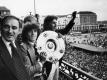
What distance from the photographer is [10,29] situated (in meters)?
2.35

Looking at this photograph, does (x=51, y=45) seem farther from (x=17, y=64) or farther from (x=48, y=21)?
(x=17, y=64)

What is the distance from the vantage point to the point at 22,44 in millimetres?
2518

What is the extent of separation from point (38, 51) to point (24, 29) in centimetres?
35

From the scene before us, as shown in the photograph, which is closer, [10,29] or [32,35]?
[10,29]

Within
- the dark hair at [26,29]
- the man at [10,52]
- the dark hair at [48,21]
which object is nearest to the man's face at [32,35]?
the dark hair at [26,29]

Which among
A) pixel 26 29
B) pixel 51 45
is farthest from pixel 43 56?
pixel 26 29

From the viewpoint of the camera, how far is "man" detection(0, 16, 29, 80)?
7.61 feet

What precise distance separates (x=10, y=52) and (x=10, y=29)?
0.28m

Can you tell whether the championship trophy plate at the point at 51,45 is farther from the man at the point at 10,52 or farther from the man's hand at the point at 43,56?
the man at the point at 10,52

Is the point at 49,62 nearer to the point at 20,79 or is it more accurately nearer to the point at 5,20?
the point at 20,79

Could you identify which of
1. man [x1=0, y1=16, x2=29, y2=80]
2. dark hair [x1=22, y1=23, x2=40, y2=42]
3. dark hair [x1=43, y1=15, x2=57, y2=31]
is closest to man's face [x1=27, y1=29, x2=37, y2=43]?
dark hair [x1=22, y1=23, x2=40, y2=42]

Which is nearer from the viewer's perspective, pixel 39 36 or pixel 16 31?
pixel 16 31

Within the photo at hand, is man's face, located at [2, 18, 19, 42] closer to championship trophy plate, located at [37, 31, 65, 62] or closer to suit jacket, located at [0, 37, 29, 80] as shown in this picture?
suit jacket, located at [0, 37, 29, 80]

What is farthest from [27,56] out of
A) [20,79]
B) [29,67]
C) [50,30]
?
[50,30]
